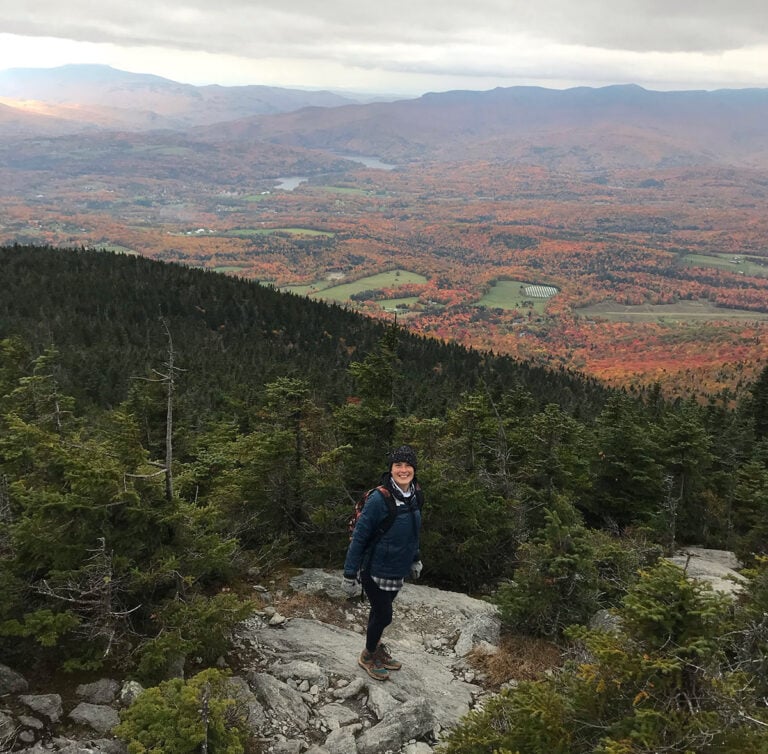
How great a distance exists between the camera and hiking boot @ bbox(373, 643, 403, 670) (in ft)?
26.4

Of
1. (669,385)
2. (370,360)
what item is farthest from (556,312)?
(370,360)

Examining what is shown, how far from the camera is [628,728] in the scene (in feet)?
14.7

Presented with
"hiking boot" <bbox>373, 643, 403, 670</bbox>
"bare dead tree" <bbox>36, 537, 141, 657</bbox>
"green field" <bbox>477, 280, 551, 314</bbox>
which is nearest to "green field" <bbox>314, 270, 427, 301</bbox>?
"green field" <bbox>477, 280, 551, 314</bbox>

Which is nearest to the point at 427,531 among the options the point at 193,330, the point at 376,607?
the point at 376,607

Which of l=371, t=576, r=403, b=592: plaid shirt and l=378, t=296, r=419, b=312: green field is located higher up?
l=371, t=576, r=403, b=592: plaid shirt

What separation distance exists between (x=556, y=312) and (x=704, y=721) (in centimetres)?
18273

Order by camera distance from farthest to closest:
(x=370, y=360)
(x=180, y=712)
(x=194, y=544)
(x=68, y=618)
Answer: (x=370, y=360)
(x=194, y=544)
(x=68, y=618)
(x=180, y=712)

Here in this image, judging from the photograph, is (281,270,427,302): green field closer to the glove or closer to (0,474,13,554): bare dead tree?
the glove

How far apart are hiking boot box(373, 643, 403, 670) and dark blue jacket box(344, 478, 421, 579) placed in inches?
63.2

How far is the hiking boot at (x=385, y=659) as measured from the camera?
805cm

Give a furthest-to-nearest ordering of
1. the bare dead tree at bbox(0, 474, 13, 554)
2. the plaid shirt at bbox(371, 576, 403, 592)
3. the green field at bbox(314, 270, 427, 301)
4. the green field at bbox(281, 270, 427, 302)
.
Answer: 1. the green field at bbox(314, 270, 427, 301)
2. the green field at bbox(281, 270, 427, 302)
3. the plaid shirt at bbox(371, 576, 403, 592)
4. the bare dead tree at bbox(0, 474, 13, 554)

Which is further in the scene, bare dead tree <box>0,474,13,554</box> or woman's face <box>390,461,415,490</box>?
bare dead tree <box>0,474,13,554</box>

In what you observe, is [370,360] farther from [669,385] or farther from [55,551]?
[669,385]

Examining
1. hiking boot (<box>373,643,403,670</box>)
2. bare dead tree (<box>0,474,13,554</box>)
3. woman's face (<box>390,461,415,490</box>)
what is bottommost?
hiking boot (<box>373,643,403,670</box>)
